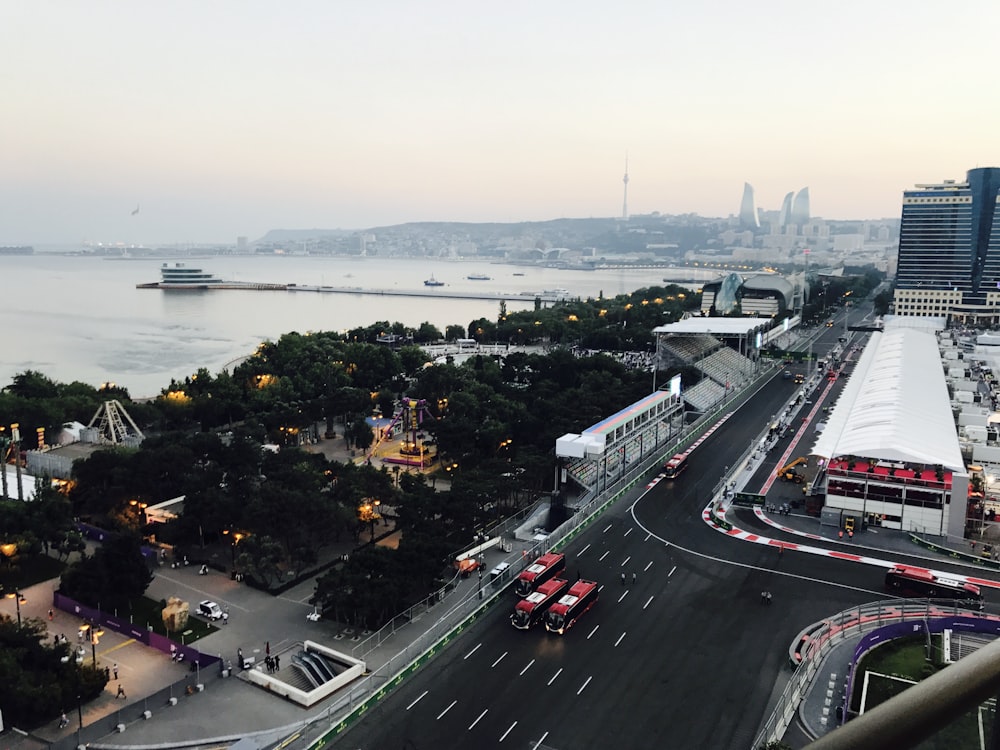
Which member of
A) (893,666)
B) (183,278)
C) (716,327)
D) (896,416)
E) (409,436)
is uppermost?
(716,327)

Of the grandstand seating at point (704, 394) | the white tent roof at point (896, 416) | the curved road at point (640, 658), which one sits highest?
the white tent roof at point (896, 416)

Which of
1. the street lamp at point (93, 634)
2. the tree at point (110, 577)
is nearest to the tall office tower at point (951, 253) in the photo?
the tree at point (110, 577)

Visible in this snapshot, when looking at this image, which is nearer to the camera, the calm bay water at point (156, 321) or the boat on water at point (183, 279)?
the calm bay water at point (156, 321)

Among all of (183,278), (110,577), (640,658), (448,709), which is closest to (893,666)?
(640,658)

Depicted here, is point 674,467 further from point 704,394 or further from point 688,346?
point 688,346

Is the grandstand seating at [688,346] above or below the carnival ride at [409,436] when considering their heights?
above

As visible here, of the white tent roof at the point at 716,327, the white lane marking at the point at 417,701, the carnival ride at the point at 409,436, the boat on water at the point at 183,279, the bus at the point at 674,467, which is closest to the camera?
the white lane marking at the point at 417,701

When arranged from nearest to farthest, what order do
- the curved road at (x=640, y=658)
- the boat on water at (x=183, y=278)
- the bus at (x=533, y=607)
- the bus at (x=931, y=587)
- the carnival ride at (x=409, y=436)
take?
the curved road at (x=640, y=658) → the bus at (x=533, y=607) → the bus at (x=931, y=587) → the carnival ride at (x=409, y=436) → the boat on water at (x=183, y=278)

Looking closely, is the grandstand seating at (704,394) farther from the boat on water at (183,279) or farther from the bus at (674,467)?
the boat on water at (183,279)
